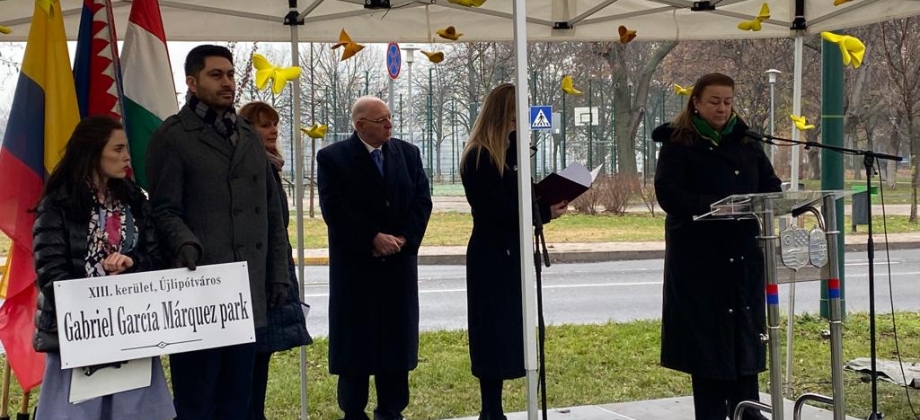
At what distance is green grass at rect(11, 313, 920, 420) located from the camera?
5797mm

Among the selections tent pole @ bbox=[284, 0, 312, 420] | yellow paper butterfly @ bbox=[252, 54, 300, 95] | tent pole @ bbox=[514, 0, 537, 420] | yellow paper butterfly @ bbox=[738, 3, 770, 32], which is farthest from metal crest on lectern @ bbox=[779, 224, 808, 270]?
tent pole @ bbox=[284, 0, 312, 420]

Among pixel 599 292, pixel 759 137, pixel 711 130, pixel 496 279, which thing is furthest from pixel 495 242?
pixel 599 292

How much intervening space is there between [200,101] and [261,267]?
2.14 feet

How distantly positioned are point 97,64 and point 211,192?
1091 mm

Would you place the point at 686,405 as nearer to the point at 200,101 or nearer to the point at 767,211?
the point at 767,211

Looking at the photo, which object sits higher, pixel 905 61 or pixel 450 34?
pixel 905 61

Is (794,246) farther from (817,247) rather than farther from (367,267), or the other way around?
(367,267)

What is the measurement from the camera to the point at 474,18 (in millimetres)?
Result: 5738

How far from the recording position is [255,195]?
3652 mm

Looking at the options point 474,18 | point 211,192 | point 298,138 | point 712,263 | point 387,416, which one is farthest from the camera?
point 474,18

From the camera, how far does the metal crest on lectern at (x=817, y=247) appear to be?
346cm

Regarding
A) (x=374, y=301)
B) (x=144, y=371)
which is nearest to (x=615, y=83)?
(x=374, y=301)

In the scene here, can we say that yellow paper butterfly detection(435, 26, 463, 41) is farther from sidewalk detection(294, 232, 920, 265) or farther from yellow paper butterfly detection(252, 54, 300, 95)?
sidewalk detection(294, 232, 920, 265)

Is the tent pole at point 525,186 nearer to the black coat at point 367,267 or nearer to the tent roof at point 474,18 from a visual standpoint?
the black coat at point 367,267
